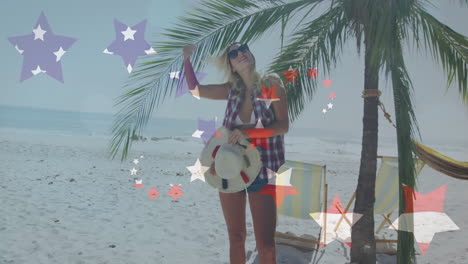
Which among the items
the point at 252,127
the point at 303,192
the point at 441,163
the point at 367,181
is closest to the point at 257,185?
the point at 252,127

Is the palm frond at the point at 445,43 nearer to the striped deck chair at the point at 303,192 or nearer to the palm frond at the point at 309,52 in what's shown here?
the palm frond at the point at 309,52

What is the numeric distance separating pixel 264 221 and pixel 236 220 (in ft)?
0.61

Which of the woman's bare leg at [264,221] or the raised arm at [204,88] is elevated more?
the raised arm at [204,88]

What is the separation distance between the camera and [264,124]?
202 cm

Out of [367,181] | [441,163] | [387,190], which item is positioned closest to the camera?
[367,181]

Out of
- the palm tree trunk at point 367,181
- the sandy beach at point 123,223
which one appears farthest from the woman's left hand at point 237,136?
the sandy beach at point 123,223

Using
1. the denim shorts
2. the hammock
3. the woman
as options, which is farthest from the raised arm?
the hammock

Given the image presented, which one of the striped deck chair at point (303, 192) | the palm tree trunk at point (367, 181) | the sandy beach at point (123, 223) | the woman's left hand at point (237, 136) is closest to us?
the woman's left hand at point (237, 136)

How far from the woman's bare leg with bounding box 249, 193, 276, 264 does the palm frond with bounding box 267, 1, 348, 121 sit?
5.23ft

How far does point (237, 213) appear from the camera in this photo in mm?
2084

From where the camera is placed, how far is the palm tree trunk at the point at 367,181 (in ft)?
9.91

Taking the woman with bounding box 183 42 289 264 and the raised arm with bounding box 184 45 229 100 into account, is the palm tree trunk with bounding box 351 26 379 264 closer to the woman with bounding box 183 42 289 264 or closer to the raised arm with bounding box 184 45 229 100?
the woman with bounding box 183 42 289 264

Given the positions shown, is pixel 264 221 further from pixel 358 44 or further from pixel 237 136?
pixel 358 44

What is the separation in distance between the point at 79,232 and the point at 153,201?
2.15 m
